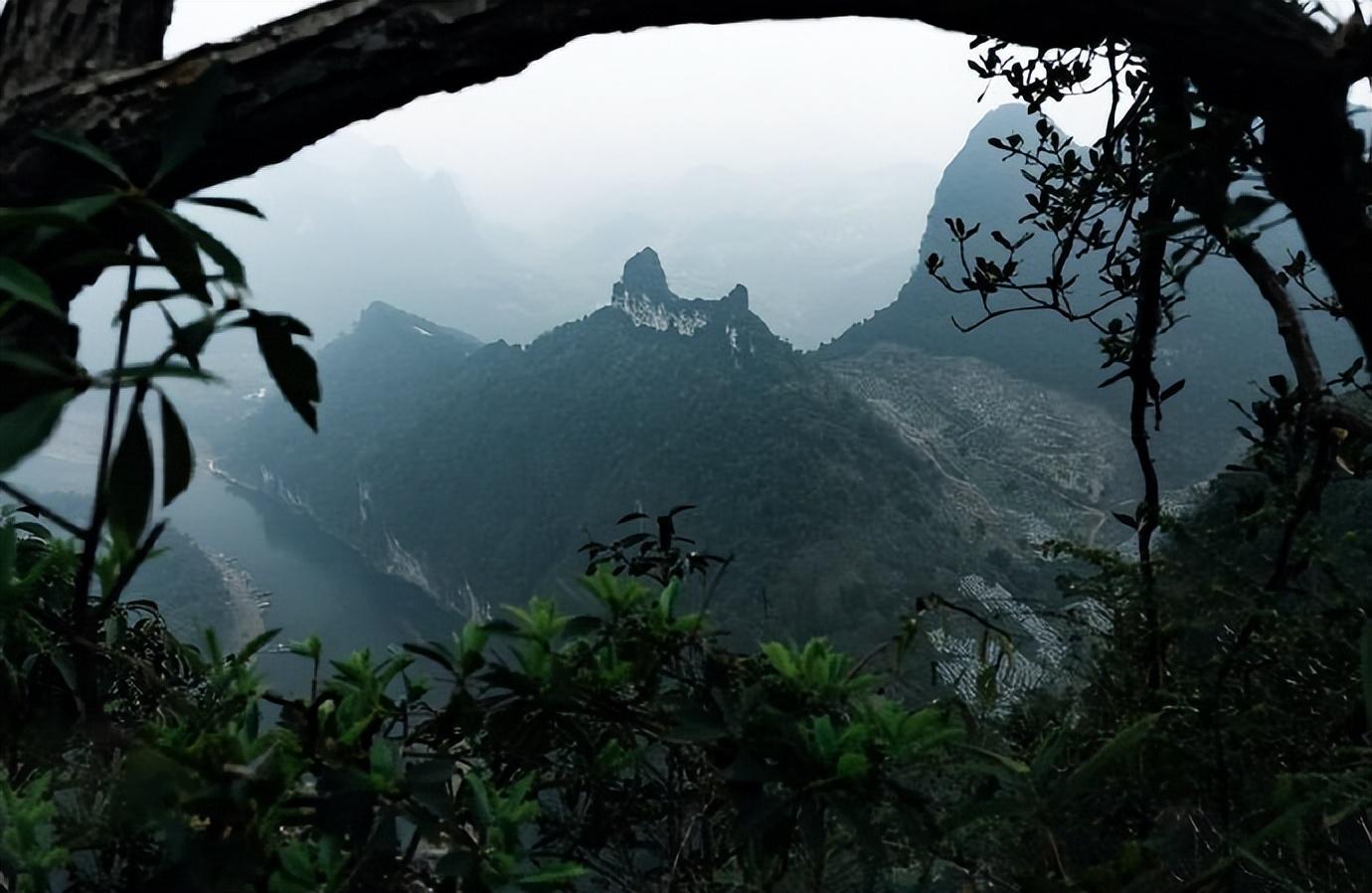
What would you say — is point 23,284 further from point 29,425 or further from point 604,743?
point 604,743

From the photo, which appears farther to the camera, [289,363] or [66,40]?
[66,40]

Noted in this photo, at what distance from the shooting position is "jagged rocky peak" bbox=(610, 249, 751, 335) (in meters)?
23.2

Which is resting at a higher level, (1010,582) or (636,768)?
(636,768)

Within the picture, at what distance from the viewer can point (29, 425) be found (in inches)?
18.6

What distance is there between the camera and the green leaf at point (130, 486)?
20.7 inches

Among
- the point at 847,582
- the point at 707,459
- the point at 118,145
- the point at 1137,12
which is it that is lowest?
the point at 847,582

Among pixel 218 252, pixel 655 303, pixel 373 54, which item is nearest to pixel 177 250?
pixel 218 252

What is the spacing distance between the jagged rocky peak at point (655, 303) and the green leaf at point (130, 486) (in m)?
22.4

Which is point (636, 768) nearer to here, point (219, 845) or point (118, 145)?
point (219, 845)

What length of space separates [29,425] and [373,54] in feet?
1.28

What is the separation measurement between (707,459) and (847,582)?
5.22 metres

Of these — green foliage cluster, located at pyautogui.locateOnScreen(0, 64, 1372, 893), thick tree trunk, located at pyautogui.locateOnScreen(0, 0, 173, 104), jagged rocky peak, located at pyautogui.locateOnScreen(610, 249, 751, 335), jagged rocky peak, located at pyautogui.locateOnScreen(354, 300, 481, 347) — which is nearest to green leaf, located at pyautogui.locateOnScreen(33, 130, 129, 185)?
green foliage cluster, located at pyautogui.locateOnScreen(0, 64, 1372, 893)

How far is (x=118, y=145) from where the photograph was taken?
693 millimetres

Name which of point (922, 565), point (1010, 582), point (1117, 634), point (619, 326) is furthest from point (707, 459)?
point (1117, 634)
